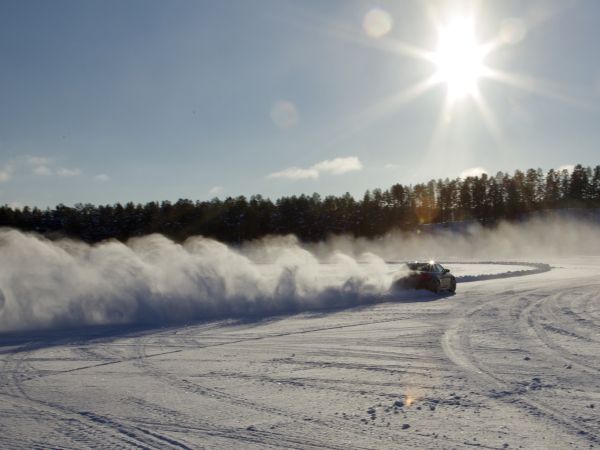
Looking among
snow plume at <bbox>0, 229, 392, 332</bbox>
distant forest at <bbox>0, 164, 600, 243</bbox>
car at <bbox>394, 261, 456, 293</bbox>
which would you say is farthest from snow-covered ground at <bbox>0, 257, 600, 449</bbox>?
distant forest at <bbox>0, 164, 600, 243</bbox>

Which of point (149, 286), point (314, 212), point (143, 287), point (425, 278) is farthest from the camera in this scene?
point (314, 212)

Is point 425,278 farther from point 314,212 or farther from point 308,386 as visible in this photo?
point 314,212

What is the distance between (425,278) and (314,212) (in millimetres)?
72976

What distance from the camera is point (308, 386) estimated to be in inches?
310

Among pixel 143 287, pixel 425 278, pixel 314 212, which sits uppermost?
pixel 314 212

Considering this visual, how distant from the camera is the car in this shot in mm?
22989

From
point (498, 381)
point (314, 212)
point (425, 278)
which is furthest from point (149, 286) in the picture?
point (314, 212)

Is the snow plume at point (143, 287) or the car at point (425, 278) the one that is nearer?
the snow plume at point (143, 287)

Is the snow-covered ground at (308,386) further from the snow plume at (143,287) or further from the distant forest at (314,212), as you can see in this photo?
the distant forest at (314,212)

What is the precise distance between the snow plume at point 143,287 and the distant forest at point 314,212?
218 feet

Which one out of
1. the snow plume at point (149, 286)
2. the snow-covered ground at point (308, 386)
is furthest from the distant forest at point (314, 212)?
the snow-covered ground at point (308, 386)

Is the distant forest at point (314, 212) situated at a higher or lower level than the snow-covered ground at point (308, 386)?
higher

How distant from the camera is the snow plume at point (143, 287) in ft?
51.1

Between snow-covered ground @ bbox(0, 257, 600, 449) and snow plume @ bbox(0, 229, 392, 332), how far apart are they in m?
2.09
